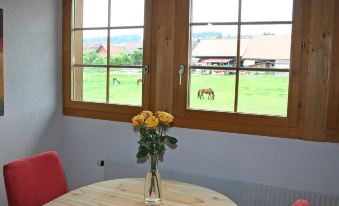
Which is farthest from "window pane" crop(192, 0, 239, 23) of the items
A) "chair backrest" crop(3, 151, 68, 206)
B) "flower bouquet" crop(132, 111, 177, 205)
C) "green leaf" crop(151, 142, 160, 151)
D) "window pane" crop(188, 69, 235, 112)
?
"chair backrest" crop(3, 151, 68, 206)

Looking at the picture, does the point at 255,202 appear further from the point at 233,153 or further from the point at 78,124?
the point at 78,124

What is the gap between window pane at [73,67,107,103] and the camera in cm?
291

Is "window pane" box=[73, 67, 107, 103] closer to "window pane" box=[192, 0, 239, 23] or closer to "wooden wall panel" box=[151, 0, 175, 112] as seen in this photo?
"wooden wall panel" box=[151, 0, 175, 112]

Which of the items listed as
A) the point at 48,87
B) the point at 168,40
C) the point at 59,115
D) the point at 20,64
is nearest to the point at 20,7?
the point at 20,64

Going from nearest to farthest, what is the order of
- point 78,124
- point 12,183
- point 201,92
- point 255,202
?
point 12,183, point 255,202, point 201,92, point 78,124

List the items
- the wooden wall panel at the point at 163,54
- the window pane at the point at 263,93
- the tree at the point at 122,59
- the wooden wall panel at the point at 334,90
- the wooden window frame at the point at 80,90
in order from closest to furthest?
the wooden wall panel at the point at 334,90, the window pane at the point at 263,93, the wooden wall panel at the point at 163,54, the wooden window frame at the point at 80,90, the tree at the point at 122,59

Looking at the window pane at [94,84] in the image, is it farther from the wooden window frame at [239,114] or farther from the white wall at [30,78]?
the wooden window frame at [239,114]

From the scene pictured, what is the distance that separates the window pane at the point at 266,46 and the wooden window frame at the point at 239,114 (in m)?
0.06

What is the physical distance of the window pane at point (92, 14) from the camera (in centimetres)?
286

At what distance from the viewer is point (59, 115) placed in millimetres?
3078

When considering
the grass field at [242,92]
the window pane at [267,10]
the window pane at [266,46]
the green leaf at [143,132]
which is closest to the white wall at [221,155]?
the grass field at [242,92]

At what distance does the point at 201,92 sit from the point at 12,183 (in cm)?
139

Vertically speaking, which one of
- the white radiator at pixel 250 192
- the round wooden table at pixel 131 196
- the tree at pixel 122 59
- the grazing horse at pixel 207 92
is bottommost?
the white radiator at pixel 250 192

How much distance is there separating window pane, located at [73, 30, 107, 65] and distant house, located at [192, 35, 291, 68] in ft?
2.71
